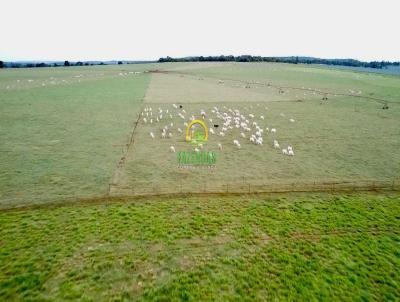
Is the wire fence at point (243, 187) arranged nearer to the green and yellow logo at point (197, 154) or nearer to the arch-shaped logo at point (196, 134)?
the green and yellow logo at point (197, 154)

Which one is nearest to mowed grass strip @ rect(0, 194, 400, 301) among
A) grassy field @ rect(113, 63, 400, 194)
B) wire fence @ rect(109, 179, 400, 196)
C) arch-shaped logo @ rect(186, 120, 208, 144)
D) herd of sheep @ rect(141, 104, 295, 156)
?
wire fence @ rect(109, 179, 400, 196)

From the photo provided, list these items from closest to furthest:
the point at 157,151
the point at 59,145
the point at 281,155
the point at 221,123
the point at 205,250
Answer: the point at 205,250, the point at 281,155, the point at 157,151, the point at 59,145, the point at 221,123

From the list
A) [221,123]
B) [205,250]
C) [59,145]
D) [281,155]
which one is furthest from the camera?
[221,123]

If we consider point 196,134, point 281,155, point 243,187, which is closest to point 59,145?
point 196,134

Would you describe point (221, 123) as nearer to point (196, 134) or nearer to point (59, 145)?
point (196, 134)

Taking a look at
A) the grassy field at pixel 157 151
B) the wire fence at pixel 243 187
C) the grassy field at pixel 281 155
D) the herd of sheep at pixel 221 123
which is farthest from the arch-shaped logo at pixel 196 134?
the wire fence at pixel 243 187

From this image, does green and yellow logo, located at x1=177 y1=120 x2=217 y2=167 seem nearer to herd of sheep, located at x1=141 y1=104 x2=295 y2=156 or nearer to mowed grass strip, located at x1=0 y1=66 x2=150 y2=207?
herd of sheep, located at x1=141 y1=104 x2=295 y2=156

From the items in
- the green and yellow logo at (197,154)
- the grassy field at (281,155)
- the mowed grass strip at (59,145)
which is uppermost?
the mowed grass strip at (59,145)
